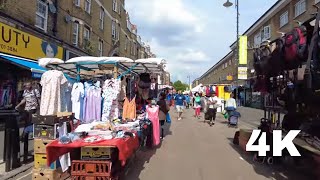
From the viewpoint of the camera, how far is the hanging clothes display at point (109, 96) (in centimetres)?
883

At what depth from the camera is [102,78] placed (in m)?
10.1

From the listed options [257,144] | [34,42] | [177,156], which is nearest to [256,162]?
[257,144]

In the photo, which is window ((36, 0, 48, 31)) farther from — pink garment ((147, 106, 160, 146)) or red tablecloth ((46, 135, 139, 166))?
red tablecloth ((46, 135, 139, 166))

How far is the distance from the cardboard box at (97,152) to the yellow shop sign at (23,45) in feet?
31.2

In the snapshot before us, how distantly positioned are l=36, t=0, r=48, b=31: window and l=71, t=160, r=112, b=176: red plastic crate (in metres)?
13.6

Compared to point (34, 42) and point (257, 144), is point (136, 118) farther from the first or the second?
point (34, 42)

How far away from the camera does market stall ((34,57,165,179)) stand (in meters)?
6.14

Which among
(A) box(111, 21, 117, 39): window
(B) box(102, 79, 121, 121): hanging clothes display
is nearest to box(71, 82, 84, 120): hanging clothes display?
(B) box(102, 79, 121, 121): hanging clothes display

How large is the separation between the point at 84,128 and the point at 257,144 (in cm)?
426

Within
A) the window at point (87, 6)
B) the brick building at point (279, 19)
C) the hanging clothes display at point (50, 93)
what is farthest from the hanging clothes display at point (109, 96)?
the window at point (87, 6)

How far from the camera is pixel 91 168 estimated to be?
19.8 ft

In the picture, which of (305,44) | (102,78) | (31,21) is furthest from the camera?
(31,21)

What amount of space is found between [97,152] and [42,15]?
14.3 m

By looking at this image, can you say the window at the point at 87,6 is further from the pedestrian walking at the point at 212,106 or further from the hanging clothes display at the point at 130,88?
the hanging clothes display at the point at 130,88
